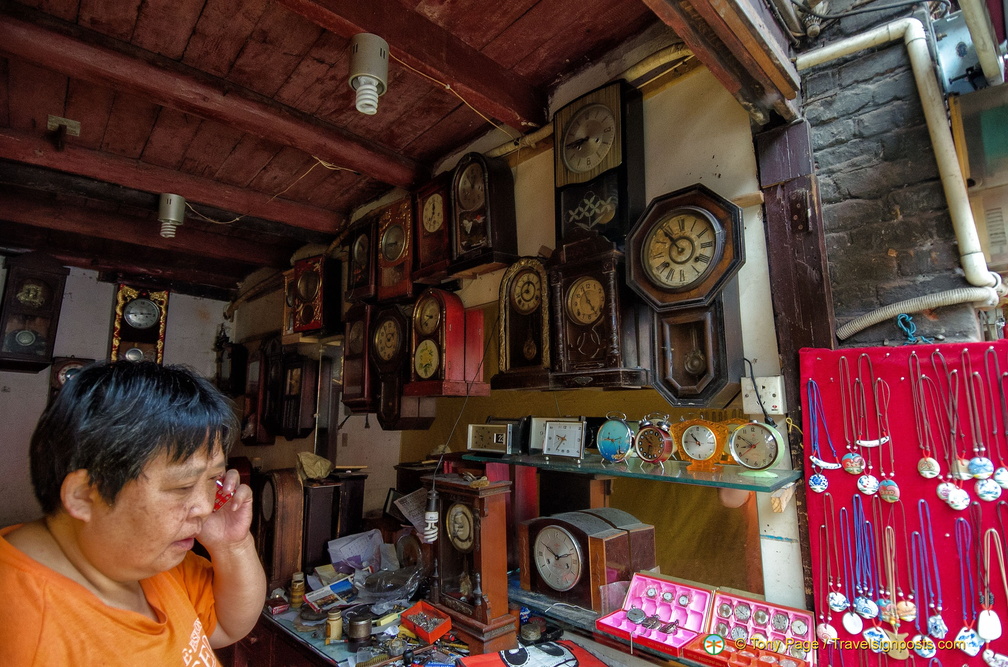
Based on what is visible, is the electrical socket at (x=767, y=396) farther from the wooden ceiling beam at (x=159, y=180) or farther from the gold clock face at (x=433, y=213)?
the wooden ceiling beam at (x=159, y=180)

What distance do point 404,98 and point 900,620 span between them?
2.85 m

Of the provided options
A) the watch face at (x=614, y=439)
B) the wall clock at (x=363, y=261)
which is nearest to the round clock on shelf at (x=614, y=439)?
the watch face at (x=614, y=439)

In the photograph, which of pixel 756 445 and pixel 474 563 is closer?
pixel 756 445

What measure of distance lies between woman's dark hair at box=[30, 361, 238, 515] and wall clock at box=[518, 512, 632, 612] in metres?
1.40

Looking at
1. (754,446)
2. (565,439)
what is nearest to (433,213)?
(565,439)

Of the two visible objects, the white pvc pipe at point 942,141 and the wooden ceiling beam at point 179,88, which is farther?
the wooden ceiling beam at point 179,88

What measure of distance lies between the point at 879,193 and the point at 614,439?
1193mm

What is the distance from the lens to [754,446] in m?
1.71

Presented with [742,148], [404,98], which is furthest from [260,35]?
[742,148]

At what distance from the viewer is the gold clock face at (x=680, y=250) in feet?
6.02

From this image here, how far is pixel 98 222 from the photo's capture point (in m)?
4.18

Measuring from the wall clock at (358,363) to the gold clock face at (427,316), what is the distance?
1.70ft

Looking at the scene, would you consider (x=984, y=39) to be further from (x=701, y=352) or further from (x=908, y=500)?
(x=908, y=500)

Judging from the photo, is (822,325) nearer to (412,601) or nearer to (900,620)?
(900,620)
